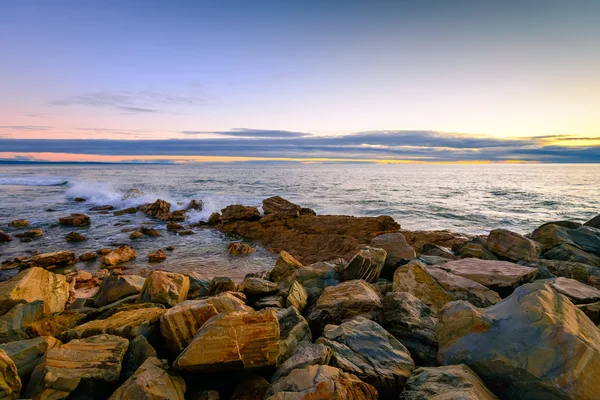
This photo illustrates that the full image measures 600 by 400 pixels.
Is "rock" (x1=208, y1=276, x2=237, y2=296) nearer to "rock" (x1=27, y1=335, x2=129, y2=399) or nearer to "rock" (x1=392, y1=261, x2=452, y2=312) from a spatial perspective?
"rock" (x1=27, y1=335, x2=129, y2=399)

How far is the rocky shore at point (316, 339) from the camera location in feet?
9.80

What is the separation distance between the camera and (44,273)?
6.16 metres

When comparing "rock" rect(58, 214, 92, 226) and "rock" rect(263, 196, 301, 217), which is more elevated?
"rock" rect(263, 196, 301, 217)

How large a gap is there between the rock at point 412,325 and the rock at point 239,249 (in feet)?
33.5

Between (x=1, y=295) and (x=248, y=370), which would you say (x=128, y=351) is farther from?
(x=1, y=295)

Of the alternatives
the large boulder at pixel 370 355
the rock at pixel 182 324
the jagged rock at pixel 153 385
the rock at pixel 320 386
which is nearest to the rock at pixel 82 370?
the jagged rock at pixel 153 385

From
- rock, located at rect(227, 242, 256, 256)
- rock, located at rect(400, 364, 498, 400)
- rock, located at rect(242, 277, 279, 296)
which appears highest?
rock, located at rect(400, 364, 498, 400)

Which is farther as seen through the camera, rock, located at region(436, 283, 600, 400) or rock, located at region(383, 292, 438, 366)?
rock, located at region(383, 292, 438, 366)

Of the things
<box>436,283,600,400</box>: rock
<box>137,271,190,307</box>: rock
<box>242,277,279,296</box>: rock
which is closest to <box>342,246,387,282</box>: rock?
<box>242,277,279,296</box>: rock

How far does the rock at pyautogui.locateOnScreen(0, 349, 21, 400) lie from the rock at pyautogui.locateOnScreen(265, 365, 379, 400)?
2.52m

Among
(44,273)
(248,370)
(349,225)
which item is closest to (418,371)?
(248,370)

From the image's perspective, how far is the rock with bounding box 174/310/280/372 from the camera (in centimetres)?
327

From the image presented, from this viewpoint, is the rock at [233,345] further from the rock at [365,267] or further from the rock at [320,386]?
the rock at [365,267]

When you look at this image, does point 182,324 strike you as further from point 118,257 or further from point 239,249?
point 118,257
